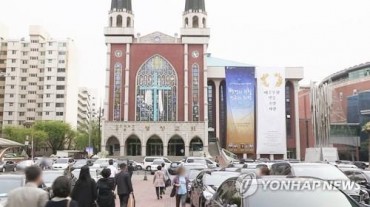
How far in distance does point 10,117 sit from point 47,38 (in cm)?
2217

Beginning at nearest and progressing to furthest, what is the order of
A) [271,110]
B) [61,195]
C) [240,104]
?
[61,195], [271,110], [240,104]

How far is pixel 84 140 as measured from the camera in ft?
319

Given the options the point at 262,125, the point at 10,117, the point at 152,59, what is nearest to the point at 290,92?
the point at 262,125

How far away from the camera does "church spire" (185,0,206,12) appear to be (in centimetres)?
7431

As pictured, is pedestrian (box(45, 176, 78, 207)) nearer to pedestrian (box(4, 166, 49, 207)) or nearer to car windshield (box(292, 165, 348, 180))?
pedestrian (box(4, 166, 49, 207))

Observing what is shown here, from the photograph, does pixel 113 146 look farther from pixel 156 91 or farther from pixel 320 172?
pixel 320 172

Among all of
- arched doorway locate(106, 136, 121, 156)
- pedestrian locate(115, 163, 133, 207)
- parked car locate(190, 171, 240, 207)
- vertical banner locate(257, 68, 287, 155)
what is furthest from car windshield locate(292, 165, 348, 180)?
arched doorway locate(106, 136, 121, 156)

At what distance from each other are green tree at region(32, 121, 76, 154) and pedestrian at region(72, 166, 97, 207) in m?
76.5

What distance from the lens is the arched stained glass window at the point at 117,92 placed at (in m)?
68.8

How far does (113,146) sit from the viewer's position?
6931 cm

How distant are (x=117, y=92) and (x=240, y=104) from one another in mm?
18746

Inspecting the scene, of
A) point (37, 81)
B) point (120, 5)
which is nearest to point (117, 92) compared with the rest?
point (120, 5)

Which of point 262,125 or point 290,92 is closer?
point 262,125

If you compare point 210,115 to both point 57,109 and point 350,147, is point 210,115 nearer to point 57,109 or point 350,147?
point 350,147
